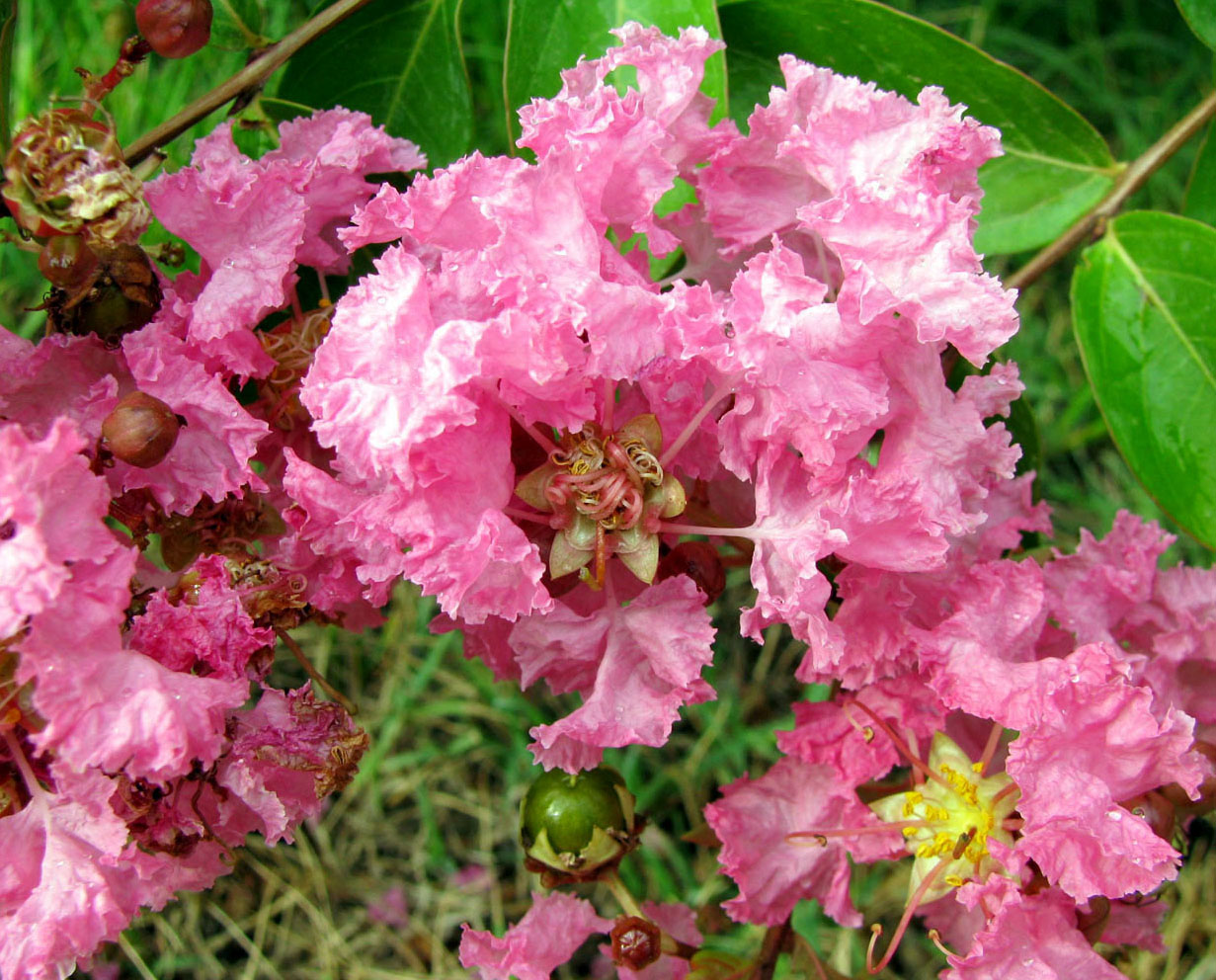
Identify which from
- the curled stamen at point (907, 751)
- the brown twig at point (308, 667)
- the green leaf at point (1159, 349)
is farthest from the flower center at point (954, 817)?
the brown twig at point (308, 667)

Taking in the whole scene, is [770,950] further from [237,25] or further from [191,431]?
[237,25]

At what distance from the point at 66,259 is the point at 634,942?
2.93 feet

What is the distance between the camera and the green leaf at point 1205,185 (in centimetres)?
169

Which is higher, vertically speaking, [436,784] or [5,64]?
[5,64]

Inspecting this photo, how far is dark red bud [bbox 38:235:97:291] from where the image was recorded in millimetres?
1081

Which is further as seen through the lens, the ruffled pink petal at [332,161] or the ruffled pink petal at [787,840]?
the ruffled pink petal at [787,840]

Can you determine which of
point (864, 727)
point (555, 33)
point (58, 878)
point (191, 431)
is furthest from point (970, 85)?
point (58, 878)

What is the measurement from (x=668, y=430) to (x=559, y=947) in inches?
24.7

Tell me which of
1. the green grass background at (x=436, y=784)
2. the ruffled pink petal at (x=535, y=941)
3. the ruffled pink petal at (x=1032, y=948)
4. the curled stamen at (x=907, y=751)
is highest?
the curled stamen at (x=907, y=751)

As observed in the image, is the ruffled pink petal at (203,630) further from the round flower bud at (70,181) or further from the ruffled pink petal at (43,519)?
the round flower bud at (70,181)

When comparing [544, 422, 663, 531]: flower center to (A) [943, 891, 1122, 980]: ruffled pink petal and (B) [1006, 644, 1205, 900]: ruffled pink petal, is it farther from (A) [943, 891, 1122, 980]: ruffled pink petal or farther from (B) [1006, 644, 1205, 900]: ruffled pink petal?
(A) [943, 891, 1122, 980]: ruffled pink petal

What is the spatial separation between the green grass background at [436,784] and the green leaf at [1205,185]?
701 millimetres

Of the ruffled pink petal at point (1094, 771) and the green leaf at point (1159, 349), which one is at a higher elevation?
the green leaf at point (1159, 349)

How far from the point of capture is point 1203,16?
58.2 inches
